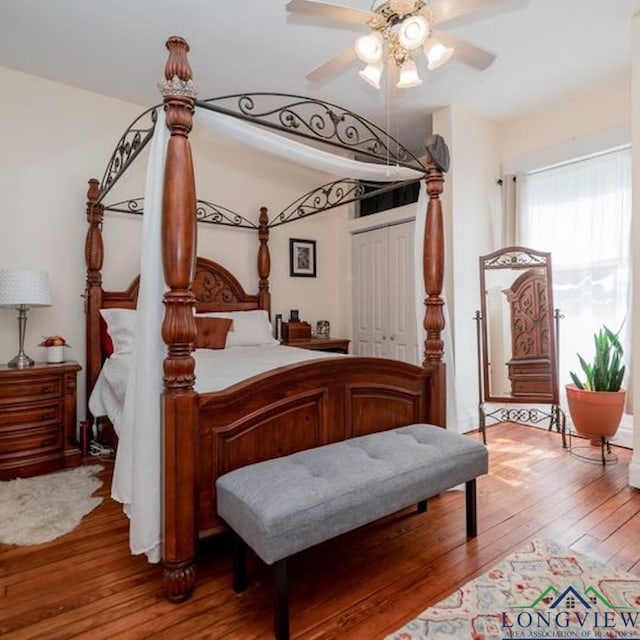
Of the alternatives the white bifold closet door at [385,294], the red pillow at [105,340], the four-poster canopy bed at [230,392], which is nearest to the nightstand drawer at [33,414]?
the red pillow at [105,340]

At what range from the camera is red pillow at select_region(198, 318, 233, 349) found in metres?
3.60

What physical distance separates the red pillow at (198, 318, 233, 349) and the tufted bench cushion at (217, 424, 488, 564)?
6.12 feet

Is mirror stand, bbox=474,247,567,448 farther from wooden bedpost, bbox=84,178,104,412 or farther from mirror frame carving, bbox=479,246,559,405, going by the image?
wooden bedpost, bbox=84,178,104,412

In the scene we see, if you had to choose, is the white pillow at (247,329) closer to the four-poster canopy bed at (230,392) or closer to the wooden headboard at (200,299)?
the wooden headboard at (200,299)

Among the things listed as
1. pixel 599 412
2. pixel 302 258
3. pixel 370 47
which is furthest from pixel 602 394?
pixel 302 258

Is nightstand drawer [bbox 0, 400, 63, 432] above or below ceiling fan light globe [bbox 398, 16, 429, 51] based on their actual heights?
below

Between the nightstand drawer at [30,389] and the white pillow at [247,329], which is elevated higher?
the white pillow at [247,329]

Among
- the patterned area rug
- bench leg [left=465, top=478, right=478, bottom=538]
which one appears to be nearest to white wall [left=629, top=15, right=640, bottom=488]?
the patterned area rug

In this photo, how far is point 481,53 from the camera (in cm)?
211

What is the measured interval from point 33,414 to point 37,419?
0.05 metres

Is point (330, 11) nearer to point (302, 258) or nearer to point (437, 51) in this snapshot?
point (437, 51)

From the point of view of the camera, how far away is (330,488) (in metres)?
1.61

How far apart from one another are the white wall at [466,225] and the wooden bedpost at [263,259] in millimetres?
1811

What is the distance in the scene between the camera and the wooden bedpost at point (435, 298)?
2615mm
